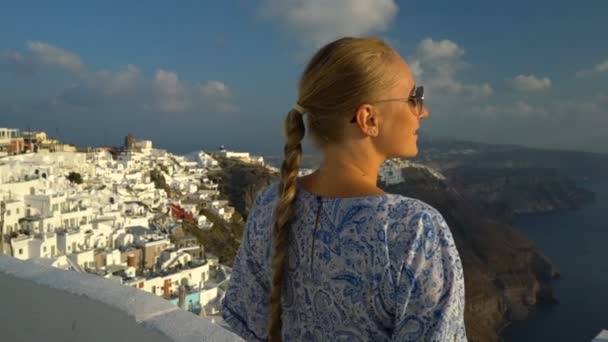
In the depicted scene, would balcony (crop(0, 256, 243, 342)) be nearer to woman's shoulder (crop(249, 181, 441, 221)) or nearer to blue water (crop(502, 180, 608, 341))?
woman's shoulder (crop(249, 181, 441, 221))

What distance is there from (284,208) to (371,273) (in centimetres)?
24

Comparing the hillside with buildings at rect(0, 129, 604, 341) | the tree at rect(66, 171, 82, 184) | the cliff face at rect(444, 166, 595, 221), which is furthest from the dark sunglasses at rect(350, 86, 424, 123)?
the cliff face at rect(444, 166, 595, 221)

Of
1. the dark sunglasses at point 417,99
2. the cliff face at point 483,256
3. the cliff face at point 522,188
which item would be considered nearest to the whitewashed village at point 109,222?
the dark sunglasses at point 417,99

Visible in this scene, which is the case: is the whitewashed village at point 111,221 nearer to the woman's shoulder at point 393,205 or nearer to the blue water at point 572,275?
the woman's shoulder at point 393,205

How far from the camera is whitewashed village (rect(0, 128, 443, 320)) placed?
13812 millimetres

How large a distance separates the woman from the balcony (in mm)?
323

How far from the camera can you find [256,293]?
1.18 metres

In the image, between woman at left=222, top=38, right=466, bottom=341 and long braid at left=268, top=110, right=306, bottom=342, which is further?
long braid at left=268, top=110, right=306, bottom=342

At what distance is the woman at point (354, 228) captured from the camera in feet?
2.70

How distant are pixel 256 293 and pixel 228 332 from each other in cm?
16

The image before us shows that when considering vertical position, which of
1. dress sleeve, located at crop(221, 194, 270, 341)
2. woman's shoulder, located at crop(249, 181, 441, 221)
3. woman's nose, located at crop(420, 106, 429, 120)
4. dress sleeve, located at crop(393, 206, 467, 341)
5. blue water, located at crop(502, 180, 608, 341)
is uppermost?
woman's nose, located at crop(420, 106, 429, 120)

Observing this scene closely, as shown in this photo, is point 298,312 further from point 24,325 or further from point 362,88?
point 24,325

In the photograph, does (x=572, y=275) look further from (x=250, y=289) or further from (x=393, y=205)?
(x=393, y=205)

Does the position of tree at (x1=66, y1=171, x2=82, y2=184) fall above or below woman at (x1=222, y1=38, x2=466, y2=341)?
below
